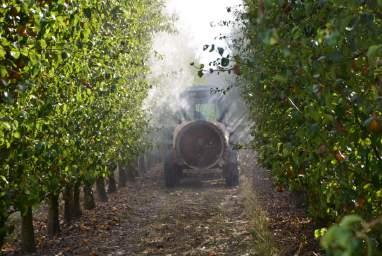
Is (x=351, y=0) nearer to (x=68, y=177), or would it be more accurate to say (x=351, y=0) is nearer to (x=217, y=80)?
(x=68, y=177)

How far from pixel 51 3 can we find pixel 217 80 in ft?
202

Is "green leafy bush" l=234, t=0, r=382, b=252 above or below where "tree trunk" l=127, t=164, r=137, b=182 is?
above

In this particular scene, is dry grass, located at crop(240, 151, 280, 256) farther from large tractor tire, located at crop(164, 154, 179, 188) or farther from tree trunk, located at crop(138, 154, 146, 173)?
tree trunk, located at crop(138, 154, 146, 173)

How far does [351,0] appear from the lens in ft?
7.34

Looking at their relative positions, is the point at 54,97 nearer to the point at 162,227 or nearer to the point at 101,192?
the point at 162,227

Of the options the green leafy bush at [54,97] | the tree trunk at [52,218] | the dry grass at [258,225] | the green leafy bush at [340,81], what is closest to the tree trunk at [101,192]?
the green leafy bush at [54,97]

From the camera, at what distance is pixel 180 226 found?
1062 centimetres

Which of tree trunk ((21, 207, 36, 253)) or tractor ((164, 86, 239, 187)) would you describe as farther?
tractor ((164, 86, 239, 187))

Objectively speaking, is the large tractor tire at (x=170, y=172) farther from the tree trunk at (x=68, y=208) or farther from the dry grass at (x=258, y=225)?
the tree trunk at (x=68, y=208)

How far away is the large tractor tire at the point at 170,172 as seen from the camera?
17.2 meters

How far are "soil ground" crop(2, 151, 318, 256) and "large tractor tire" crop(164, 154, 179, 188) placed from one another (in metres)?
0.69

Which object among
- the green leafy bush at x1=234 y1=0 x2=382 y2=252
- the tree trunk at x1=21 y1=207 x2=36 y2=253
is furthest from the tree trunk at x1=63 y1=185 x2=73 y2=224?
the green leafy bush at x1=234 y1=0 x2=382 y2=252

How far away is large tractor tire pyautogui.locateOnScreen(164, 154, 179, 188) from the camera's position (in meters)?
17.2

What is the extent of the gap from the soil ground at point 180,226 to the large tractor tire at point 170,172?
69 cm
